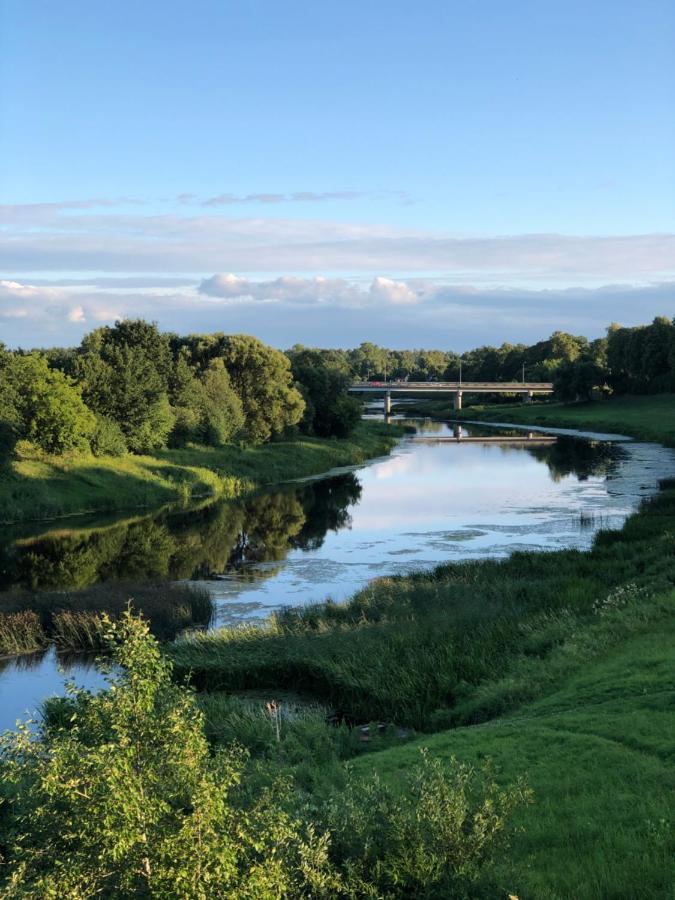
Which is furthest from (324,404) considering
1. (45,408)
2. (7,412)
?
(7,412)

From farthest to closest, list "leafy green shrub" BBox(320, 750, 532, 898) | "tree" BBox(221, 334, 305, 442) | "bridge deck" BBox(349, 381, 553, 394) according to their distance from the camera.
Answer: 1. "bridge deck" BBox(349, 381, 553, 394)
2. "tree" BBox(221, 334, 305, 442)
3. "leafy green shrub" BBox(320, 750, 532, 898)

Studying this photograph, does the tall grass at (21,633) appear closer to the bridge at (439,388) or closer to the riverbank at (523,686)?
the riverbank at (523,686)

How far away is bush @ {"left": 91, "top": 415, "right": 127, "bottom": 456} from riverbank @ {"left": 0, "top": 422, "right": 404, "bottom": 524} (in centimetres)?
67

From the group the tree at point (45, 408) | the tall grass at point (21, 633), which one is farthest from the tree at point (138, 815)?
the tree at point (45, 408)

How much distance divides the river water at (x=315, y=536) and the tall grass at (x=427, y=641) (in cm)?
390

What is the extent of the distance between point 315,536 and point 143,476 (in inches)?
773

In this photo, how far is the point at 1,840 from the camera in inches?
397

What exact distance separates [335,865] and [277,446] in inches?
2915

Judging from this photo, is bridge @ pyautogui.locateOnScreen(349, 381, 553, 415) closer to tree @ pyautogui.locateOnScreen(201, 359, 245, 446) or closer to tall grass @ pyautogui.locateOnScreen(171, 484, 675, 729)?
tree @ pyautogui.locateOnScreen(201, 359, 245, 446)

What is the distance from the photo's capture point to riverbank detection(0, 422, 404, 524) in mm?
51656

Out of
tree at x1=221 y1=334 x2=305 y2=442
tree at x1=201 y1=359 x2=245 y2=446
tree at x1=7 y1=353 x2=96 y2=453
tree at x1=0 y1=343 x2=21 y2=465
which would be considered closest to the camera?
tree at x1=0 y1=343 x2=21 y2=465

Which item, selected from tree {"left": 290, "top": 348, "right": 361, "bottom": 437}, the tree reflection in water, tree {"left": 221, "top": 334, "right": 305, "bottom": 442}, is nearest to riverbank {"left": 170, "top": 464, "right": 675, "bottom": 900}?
the tree reflection in water

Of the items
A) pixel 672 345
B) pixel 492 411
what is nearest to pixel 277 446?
pixel 672 345

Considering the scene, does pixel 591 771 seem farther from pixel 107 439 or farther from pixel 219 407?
pixel 219 407
